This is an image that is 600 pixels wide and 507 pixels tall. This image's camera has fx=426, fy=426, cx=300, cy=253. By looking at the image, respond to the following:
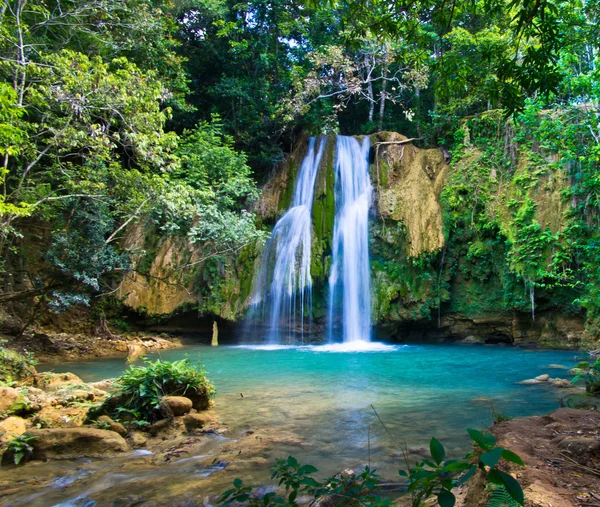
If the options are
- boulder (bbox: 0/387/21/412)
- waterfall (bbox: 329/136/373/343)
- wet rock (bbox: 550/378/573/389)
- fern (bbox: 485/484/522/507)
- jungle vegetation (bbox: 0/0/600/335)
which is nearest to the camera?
fern (bbox: 485/484/522/507)

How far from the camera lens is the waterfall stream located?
51.6ft

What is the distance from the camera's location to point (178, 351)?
44.9 ft

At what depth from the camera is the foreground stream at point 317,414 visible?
3.67m

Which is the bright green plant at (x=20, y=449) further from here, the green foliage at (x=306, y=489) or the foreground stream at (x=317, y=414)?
the green foliage at (x=306, y=489)

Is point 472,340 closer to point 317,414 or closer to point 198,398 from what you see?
point 317,414

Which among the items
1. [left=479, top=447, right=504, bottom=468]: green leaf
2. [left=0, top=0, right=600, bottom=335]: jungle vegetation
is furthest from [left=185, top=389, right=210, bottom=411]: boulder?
[left=479, top=447, right=504, bottom=468]: green leaf

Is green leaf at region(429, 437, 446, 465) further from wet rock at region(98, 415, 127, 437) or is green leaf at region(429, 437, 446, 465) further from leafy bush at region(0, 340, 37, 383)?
leafy bush at region(0, 340, 37, 383)

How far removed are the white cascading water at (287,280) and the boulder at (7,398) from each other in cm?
1054

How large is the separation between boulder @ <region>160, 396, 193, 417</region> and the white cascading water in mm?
10144

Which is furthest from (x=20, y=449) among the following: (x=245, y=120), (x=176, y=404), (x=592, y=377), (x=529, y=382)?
(x=245, y=120)

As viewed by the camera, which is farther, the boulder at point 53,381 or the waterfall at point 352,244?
the waterfall at point 352,244

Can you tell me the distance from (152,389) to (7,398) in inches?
72.2

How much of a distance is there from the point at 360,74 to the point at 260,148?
6.16 m

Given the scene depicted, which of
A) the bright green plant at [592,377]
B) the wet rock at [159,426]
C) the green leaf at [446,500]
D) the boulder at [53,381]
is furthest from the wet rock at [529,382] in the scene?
the boulder at [53,381]
